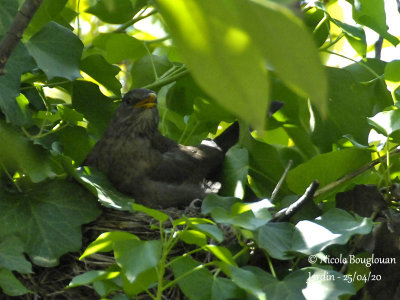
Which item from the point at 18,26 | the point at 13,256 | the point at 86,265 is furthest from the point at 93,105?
the point at 18,26

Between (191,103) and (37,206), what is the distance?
85 centimetres

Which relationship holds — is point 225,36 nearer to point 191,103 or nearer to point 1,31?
point 1,31

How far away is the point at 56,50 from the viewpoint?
1.95 metres

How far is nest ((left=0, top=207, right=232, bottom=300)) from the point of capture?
6.19 feet

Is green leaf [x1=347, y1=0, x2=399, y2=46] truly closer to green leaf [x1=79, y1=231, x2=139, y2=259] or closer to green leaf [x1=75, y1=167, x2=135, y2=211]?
green leaf [x1=75, y1=167, x2=135, y2=211]

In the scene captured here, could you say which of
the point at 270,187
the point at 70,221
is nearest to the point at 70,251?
the point at 70,221

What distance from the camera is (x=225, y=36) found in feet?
1.12

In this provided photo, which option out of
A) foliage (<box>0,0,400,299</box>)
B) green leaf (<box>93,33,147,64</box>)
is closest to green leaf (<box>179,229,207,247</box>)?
foliage (<box>0,0,400,299</box>)

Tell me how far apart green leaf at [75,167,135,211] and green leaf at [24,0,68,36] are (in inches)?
21.5

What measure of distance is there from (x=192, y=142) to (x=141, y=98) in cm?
38

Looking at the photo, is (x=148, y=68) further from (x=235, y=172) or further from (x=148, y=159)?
(x=235, y=172)

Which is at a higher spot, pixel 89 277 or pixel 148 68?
pixel 148 68

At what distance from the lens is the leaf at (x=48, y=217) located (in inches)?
74.9

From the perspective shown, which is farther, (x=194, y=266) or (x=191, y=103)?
(x=191, y=103)
